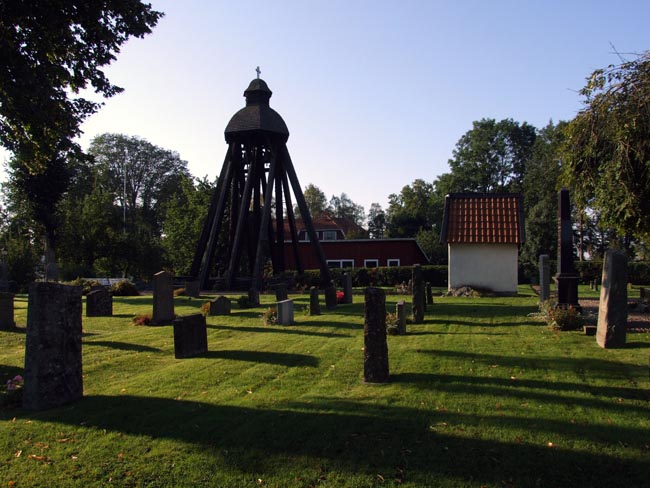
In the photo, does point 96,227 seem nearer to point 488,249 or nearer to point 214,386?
point 488,249

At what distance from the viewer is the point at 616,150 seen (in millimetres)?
10234

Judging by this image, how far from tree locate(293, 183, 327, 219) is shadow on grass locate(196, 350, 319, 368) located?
79.6m

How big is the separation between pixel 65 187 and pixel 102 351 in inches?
919

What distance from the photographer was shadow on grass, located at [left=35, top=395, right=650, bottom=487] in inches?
192

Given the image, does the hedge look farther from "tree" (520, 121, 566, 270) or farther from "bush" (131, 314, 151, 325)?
"bush" (131, 314, 151, 325)

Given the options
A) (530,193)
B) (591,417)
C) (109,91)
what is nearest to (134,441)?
(591,417)

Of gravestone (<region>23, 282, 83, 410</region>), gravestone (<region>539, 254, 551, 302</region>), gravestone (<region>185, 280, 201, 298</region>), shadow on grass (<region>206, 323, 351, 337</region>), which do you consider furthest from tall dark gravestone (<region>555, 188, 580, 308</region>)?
gravestone (<region>185, 280, 201, 298</region>)

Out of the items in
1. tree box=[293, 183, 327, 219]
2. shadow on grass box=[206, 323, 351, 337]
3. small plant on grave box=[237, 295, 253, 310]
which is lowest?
shadow on grass box=[206, 323, 351, 337]

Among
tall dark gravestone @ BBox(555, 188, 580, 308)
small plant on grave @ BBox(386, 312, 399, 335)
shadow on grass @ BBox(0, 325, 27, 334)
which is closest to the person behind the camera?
small plant on grave @ BBox(386, 312, 399, 335)

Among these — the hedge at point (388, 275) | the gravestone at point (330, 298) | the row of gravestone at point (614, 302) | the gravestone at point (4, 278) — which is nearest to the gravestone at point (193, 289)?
the gravestone at point (330, 298)

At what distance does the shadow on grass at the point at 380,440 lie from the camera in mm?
4887

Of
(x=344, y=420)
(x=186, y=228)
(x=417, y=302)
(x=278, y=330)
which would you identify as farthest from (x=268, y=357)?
(x=186, y=228)

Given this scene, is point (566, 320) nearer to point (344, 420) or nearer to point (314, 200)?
point (344, 420)

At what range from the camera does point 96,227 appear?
3466 cm
